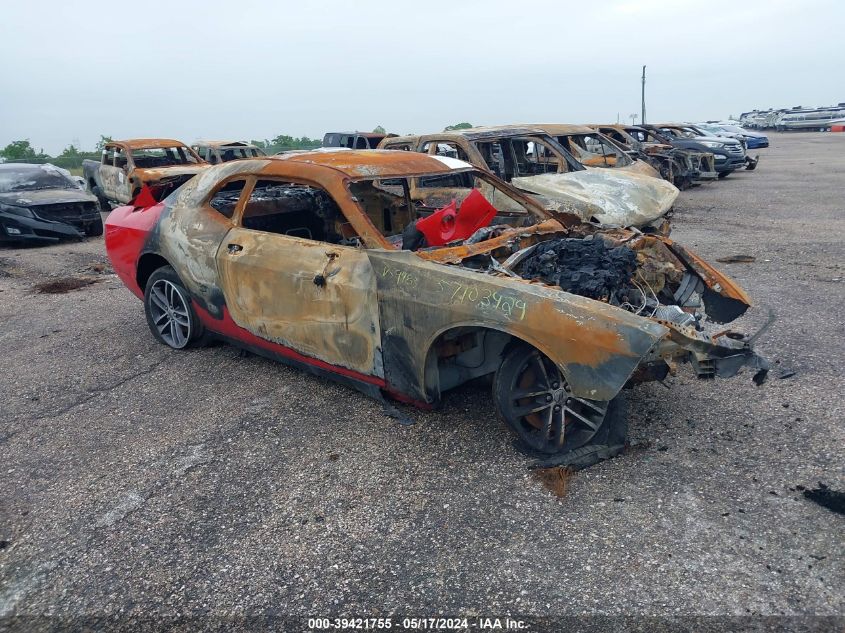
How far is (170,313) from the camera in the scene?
5199 mm

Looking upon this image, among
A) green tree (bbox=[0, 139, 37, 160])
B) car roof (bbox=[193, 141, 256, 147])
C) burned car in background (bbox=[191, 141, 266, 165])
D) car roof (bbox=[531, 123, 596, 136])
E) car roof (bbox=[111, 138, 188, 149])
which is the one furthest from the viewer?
green tree (bbox=[0, 139, 37, 160])

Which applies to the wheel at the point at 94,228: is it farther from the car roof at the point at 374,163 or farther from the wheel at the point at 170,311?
the car roof at the point at 374,163

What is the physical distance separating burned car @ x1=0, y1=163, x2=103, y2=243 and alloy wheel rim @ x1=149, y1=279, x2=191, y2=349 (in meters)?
6.67

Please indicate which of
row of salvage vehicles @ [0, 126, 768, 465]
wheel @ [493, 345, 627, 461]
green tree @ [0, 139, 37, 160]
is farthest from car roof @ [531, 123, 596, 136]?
green tree @ [0, 139, 37, 160]

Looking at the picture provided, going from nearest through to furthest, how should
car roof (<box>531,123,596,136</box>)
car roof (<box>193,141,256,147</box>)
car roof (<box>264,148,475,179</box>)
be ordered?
car roof (<box>264,148,475,179</box>) → car roof (<box>531,123,596,136</box>) → car roof (<box>193,141,256,147</box>)

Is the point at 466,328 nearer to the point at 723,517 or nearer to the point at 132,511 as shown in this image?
the point at 723,517

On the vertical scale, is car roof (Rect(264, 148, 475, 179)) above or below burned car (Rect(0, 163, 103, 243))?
above

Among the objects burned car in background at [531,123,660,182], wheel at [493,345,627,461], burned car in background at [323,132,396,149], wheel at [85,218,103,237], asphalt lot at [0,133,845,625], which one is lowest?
asphalt lot at [0,133,845,625]

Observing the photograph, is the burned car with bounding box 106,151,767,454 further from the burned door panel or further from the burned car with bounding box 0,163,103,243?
the burned car with bounding box 0,163,103,243

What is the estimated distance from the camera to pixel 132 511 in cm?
323

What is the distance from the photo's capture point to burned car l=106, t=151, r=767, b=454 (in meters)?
3.12

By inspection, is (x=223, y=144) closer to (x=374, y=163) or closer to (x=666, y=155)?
(x=666, y=155)

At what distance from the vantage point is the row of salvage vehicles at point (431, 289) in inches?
123

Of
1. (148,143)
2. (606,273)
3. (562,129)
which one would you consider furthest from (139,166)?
(606,273)
